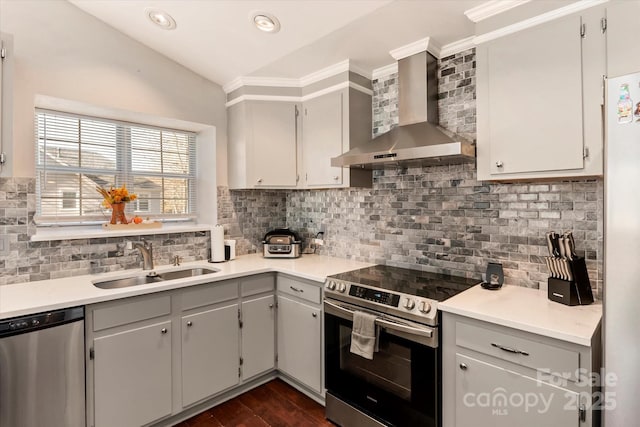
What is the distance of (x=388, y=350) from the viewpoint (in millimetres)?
1938

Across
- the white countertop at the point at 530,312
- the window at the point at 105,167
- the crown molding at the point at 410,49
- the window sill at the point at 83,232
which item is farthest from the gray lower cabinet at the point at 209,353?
the crown molding at the point at 410,49

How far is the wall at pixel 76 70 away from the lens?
2.15m

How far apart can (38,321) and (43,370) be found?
258mm

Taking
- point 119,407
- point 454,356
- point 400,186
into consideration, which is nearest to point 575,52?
point 400,186

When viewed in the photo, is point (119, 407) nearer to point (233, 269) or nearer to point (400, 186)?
point (233, 269)

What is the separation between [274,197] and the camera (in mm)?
3572

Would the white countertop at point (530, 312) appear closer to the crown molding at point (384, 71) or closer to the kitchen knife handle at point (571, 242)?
the kitchen knife handle at point (571, 242)

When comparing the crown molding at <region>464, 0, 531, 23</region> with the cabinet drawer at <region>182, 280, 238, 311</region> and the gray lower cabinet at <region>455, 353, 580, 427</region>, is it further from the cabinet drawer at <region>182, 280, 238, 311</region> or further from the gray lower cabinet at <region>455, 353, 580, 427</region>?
the cabinet drawer at <region>182, 280, 238, 311</region>

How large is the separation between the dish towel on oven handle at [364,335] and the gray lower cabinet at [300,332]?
0.41 metres

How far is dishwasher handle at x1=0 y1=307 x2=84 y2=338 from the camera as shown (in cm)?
162

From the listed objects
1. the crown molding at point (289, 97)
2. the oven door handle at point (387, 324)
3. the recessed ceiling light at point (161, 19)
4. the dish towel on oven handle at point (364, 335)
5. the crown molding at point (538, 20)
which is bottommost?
the dish towel on oven handle at point (364, 335)

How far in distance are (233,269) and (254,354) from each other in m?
0.68

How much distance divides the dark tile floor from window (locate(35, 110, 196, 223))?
5.54ft

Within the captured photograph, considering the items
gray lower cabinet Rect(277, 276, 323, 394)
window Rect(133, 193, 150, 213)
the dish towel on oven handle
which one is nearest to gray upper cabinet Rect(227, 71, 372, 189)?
window Rect(133, 193, 150, 213)
